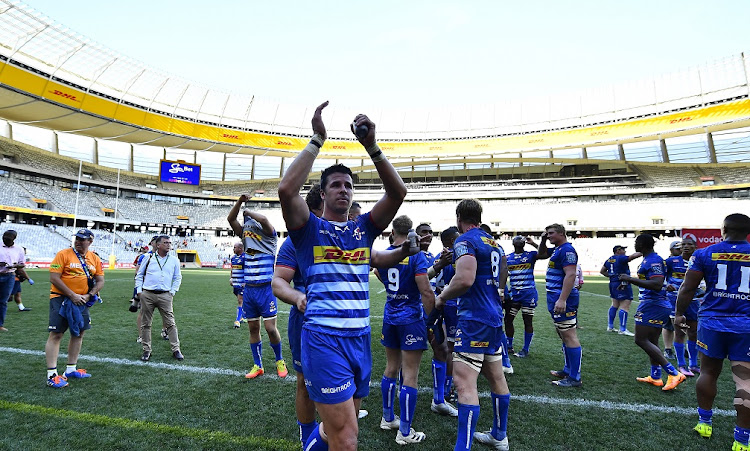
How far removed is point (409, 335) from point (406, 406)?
25.4 inches

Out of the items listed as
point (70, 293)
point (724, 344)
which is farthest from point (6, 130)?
point (724, 344)

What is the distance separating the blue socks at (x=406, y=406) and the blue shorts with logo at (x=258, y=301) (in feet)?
8.58

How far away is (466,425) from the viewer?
3070 mm

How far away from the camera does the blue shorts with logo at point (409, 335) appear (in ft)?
11.9

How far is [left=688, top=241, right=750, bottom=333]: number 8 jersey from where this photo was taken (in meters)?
3.46

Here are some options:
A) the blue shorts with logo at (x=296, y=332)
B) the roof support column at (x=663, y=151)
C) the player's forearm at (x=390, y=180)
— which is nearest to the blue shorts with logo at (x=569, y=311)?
the blue shorts with logo at (x=296, y=332)

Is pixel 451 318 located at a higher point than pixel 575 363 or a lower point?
higher

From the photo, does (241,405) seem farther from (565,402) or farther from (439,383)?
(565,402)

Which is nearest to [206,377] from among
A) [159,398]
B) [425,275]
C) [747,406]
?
[159,398]

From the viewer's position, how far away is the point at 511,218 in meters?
45.5

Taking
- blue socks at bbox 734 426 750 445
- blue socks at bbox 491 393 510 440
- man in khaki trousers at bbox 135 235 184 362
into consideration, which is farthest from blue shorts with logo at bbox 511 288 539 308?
man in khaki trousers at bbox 135 235 184 362

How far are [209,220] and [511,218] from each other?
39.9 metres

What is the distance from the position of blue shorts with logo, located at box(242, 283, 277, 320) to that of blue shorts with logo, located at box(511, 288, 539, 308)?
14.6ft

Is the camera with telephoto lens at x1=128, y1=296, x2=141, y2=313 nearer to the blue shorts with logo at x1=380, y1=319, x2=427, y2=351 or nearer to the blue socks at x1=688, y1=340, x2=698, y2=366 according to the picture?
the blue shorts with logo at x1=380, y1=319, x2=427, y2=351
